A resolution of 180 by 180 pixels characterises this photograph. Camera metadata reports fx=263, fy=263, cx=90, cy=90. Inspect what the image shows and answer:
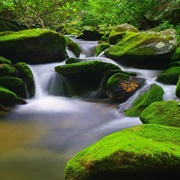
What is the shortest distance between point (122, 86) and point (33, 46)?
3368 mm

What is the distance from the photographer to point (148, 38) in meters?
8.70

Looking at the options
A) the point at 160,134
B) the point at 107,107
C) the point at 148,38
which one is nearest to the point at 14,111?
the point at 107,107

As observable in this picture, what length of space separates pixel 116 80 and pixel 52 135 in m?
3.16

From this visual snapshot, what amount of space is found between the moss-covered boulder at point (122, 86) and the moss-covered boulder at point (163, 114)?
2.23 meters

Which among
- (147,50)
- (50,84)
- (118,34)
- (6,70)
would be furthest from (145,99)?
(118,34)

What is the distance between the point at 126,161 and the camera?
2439mm

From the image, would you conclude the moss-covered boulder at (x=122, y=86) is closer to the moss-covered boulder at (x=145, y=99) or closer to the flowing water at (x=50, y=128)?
the flowing water at (x=50, y=128)

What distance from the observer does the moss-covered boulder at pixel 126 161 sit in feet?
8.00

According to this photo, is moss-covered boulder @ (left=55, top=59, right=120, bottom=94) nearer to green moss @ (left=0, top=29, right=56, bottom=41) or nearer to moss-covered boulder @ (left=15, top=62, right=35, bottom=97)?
moss-covered boulder @ (left=15, top=62, right=35, bottom=97)

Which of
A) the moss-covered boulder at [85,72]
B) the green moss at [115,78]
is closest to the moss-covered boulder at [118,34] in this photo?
the moss-covered boulder at [85,72]

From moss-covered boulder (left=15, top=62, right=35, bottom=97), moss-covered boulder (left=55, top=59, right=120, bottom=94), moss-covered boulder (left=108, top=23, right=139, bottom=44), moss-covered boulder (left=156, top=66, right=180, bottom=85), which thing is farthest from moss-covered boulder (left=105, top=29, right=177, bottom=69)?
moss-covered boulder (left=15, top=62, right=35, bottom=97)

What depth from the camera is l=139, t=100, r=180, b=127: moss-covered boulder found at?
427cm

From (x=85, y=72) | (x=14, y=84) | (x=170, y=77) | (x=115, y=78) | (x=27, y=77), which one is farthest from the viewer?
(x=85, y=72)

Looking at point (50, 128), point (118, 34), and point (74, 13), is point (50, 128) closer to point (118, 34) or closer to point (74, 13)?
point (74, 13)
